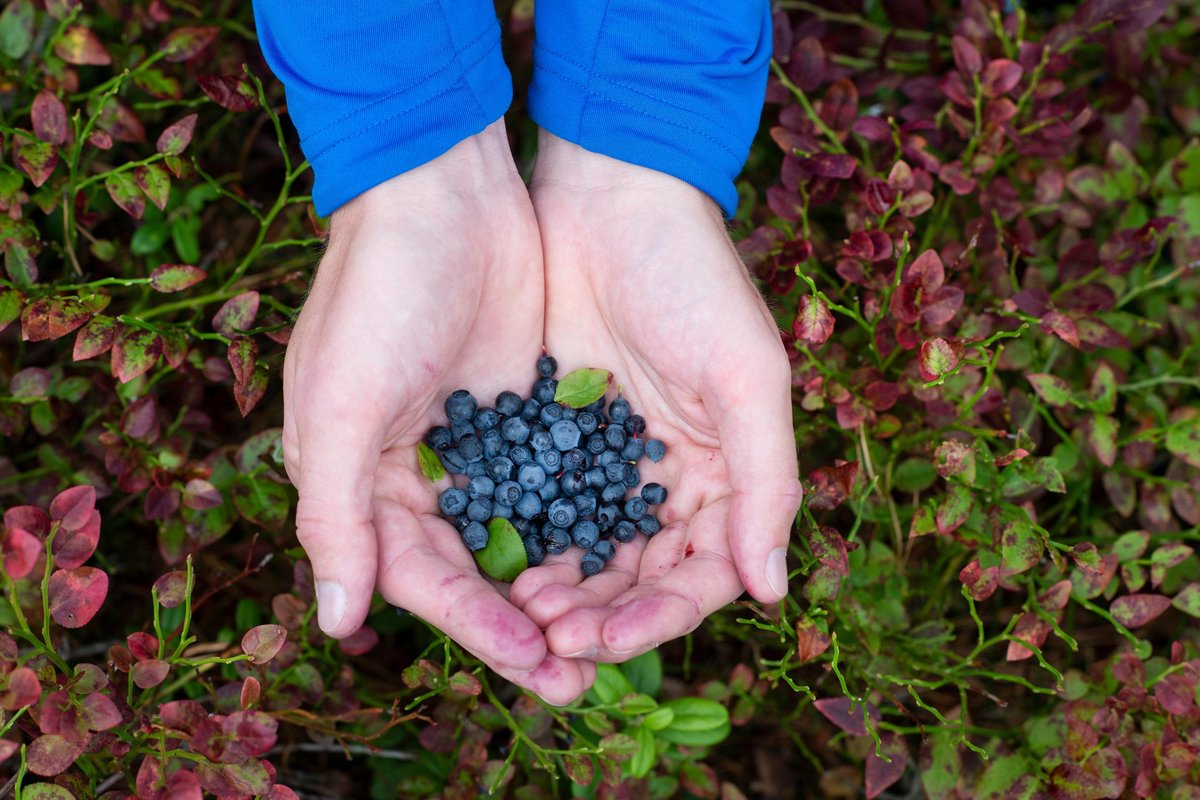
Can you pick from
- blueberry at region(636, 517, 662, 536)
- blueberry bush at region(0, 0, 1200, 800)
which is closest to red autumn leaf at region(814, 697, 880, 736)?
blueberry bush at region(0, 0, 1200, 800)

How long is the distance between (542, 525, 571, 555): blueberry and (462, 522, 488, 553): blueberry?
11 cm

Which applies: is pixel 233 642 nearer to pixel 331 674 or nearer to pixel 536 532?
pixel 331 674

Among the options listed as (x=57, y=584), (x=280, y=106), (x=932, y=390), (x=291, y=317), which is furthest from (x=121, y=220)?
(x=932, y=390)

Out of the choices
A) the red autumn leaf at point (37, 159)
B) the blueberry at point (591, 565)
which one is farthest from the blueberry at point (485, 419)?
the red autumn leaf at point (37, 159)

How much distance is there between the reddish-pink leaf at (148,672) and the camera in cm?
142

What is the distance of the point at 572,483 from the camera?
181 cm

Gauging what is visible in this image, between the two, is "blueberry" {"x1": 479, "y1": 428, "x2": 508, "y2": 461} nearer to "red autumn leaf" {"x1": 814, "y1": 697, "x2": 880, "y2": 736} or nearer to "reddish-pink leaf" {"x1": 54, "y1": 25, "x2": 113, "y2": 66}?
"red autumn leaf" {"x1": 814, "y1": 697, "x2": 880, "y2": 736}

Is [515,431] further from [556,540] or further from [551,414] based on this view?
[556,540]

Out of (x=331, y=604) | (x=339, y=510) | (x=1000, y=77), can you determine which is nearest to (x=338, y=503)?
(x=339, y=510)

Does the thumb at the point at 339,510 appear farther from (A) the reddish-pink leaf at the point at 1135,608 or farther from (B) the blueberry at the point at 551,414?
(A) the reddish-pink leaf at the point at 1135,608

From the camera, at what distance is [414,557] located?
1562mm

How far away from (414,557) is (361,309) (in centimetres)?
40

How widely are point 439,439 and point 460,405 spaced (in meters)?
0.07

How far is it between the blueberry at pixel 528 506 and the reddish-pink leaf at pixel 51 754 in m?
0.76
